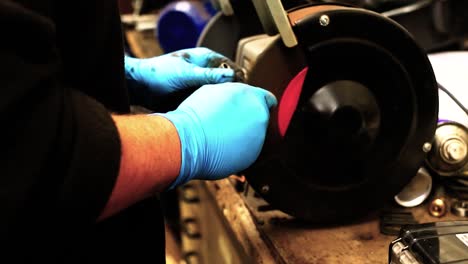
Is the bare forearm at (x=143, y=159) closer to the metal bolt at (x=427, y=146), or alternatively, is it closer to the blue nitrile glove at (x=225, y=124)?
the blue nitrile glove at (x=225, y=124)

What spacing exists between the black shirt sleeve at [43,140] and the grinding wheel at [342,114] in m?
0.25

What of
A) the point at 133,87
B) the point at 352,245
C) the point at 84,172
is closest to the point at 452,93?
the point at 352,245

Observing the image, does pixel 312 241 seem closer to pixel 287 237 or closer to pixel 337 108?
pixel 287 237

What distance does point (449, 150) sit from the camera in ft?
2.34

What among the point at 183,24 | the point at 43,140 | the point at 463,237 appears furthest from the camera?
the point at 183,24

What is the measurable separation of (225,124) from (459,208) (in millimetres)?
377

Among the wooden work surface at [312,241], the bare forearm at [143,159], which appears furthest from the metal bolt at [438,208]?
the bare forearm at [143,159]

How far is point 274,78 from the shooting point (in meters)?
0.63

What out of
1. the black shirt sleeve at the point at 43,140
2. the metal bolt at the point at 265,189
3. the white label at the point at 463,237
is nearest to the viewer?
the black shirt sleeve at the point at 43,140

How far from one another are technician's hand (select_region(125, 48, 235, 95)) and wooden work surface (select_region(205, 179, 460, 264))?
0.71 feet

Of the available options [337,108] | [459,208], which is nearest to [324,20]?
[337,108]

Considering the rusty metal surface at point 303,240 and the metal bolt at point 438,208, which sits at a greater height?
the rusty metal surface at point 303,240

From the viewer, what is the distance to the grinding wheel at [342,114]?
2.05 feet

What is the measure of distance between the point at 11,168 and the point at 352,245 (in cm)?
44
